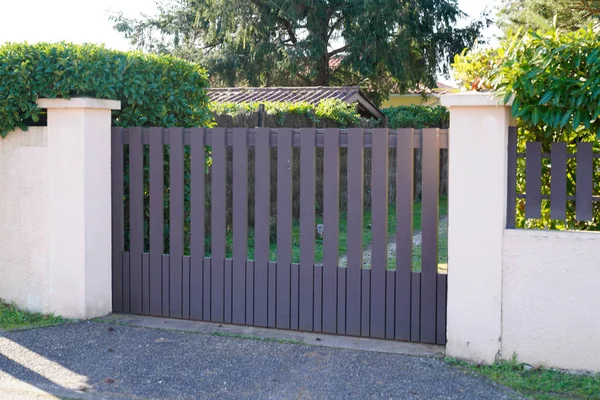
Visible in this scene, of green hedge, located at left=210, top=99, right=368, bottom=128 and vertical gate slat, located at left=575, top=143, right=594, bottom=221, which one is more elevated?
green hedge, located at left=210, top=99, right=368, bottom=128

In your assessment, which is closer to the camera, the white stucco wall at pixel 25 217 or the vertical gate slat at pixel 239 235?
the vertical gate slat at pixel 239 235

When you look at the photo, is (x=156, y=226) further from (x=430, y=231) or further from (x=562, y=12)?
(x=562, y=12)

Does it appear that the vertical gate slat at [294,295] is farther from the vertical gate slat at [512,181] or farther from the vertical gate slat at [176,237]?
the vertical gate slat at [512,181]

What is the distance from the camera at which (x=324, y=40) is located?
26.8 m

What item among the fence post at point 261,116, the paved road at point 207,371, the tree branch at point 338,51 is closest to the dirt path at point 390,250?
the fence post at point 261,116

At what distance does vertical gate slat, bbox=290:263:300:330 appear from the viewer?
21.1ft

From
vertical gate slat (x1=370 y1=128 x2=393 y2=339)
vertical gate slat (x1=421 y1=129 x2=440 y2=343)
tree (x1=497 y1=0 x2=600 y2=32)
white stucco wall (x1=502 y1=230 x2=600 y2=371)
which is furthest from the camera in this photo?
tree (x1=497 y1=0 x2=600 y2=32)

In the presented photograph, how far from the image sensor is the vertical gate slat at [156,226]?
22.8ft

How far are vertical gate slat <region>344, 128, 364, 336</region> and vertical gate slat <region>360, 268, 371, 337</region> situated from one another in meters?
0.03

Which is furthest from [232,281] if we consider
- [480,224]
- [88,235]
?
[480,224]

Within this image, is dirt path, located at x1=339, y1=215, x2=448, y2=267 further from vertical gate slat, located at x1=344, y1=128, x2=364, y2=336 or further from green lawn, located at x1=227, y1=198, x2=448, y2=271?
vertical gate slat, located at x1=344, y1=128, x2=364, y2=336

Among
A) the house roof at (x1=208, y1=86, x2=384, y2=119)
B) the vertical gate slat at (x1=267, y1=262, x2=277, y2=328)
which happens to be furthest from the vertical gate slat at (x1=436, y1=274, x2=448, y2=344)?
the house roof at (x1=208, y1=86, x2=384, y2=119)

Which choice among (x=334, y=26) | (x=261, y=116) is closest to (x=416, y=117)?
(x=334, y=26)

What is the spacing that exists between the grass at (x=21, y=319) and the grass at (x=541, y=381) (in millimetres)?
3762
